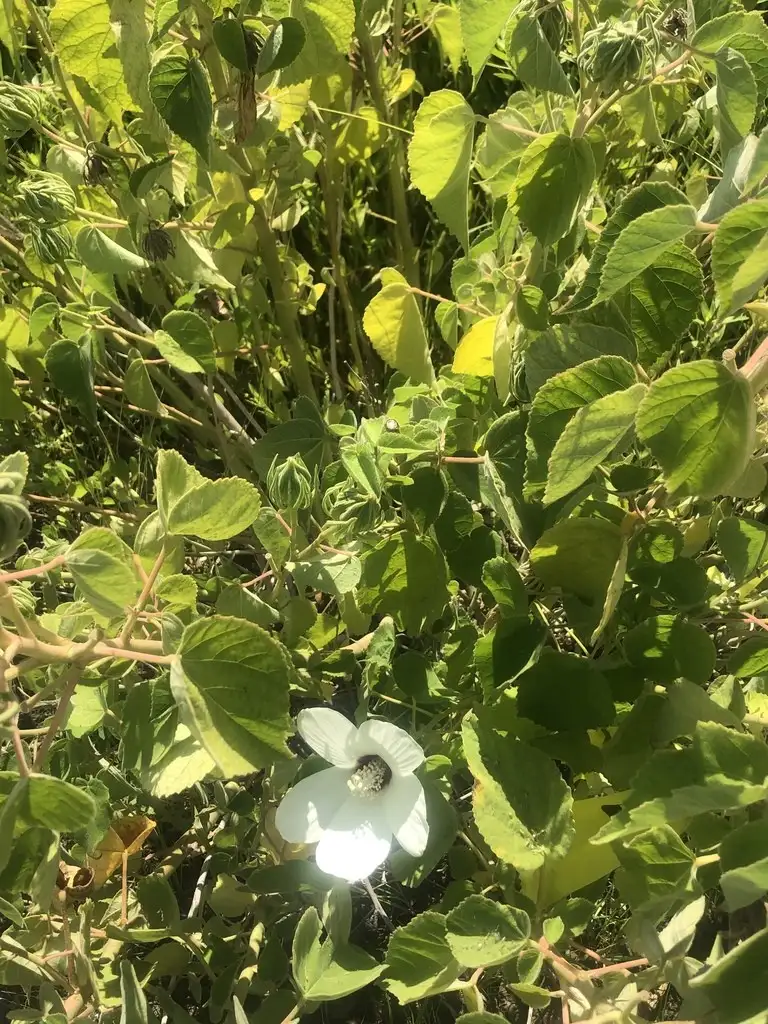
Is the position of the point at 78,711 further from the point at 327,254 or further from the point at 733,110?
the point at 327,254

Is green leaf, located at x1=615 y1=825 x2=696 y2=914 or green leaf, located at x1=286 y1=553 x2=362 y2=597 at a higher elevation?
green leaf, located at x1=286 y1=553 x2=362 y2=597

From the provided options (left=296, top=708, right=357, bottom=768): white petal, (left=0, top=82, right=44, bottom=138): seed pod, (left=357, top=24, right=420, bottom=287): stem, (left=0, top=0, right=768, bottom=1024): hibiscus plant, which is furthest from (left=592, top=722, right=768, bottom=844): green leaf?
(left=357, top=24, right=420, bottom=287): stem

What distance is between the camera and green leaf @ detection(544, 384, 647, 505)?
0.53 m

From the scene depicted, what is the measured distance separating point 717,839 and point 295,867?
1.42 ft

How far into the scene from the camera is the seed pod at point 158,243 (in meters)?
1.05

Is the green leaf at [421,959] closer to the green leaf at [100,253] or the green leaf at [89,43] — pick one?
the green leaf at [100,253]

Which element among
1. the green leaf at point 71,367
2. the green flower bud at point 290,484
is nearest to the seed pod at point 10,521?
the green flower bud at point 290,484

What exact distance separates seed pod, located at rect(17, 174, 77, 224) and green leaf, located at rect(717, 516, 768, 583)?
29.4 inches

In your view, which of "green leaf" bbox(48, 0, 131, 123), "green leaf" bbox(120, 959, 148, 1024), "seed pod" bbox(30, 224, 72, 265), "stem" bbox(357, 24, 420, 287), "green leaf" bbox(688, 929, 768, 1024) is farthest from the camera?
"stem" bbox(357, 24, 420, 287)

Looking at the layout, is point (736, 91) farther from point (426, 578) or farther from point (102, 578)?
point (102, 578)

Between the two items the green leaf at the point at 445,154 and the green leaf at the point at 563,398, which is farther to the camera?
the green leaf at the point at 445,154

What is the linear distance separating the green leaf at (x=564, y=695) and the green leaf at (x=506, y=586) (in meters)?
0.05

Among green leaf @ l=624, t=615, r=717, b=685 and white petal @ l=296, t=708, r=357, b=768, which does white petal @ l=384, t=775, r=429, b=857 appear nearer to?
white petal @ l=296, t=708, r=357, b=768

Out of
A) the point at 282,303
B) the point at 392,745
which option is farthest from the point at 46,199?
the point at 392,745
